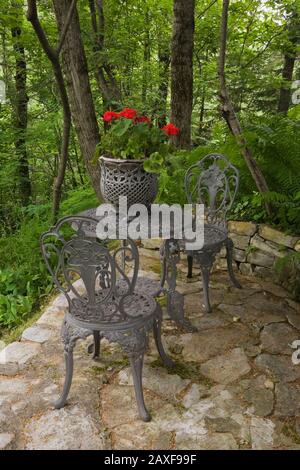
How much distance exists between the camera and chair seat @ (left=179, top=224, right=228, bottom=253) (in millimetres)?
2930

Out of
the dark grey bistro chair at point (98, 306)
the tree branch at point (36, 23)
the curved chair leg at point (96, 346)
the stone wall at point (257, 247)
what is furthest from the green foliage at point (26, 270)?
the tree branch at point (36, 23)

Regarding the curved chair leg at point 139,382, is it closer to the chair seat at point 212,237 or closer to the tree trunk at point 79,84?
the chair seat at point 212,237

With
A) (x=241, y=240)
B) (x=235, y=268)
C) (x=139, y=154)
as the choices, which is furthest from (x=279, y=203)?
(x=139, y=154)

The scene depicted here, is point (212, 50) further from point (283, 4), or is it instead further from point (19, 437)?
point (19, 437)

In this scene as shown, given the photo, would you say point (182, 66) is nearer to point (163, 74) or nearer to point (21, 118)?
point (163, 74)

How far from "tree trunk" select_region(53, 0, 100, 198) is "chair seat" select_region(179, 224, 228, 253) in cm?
164

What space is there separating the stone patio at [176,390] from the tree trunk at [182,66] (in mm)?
2463

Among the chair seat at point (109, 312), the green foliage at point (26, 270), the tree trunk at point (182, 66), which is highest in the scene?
the tree trunk at point (182, 66)

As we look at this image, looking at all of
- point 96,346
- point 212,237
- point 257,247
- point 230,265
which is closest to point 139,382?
point 96,346

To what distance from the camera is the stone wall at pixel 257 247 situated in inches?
128

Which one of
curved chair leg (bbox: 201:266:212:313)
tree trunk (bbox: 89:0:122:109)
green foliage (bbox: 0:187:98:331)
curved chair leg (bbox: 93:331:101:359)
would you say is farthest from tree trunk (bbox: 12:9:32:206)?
curved chair leg (bbox: 93:331:101:359)

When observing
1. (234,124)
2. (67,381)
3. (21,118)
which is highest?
(234,124)

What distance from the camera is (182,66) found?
4418mm

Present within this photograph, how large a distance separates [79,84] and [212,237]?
7.89ft
